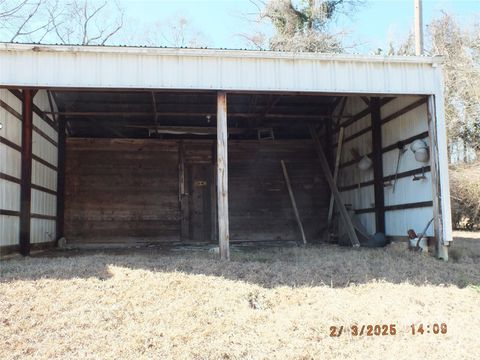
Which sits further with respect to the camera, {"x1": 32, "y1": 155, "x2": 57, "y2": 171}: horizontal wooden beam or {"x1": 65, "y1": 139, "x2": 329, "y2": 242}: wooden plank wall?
{"x1": 65, "y1": 139, "x2": 329, "y2": 242}: wooden plank wall

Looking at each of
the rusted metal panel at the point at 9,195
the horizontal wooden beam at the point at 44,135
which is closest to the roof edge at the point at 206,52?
the rusted metal panel at the point at 9,195

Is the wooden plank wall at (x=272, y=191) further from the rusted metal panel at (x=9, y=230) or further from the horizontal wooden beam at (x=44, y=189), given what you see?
the rusted metal panel at (x=9, y=230)

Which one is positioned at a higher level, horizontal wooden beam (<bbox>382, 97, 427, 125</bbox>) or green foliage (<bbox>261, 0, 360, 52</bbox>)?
green foliage (<bbox>261, 0, 360, 52</bbox>)

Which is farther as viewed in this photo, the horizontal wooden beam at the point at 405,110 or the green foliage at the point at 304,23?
the green foliage at the point at 304,23

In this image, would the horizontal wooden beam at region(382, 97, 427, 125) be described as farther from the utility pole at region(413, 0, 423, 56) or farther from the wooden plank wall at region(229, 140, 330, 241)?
the utility pole at region(413, 0, 423, 56)

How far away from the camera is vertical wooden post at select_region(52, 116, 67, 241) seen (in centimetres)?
1088

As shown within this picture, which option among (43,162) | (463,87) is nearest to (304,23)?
(463,87)

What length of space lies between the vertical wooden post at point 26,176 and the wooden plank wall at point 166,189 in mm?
3213

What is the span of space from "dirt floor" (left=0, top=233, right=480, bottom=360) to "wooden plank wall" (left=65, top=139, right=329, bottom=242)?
5.08m

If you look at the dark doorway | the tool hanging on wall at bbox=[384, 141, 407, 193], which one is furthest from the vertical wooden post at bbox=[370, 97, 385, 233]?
the dark doorway

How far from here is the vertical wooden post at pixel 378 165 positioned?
9469 mm

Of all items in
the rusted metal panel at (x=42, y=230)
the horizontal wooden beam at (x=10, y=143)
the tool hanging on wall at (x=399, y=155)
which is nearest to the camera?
the horizontal wooden beam at (x=10, y=143)

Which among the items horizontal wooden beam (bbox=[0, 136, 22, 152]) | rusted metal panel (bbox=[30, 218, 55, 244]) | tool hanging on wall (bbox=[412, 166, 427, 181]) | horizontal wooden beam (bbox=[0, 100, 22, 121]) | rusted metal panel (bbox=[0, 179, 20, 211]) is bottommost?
rusted metal panel (bbox=[30, 218, 55, 244])

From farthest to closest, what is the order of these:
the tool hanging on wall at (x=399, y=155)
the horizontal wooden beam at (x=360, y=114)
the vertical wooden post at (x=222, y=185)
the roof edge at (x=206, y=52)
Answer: the horizontal wooden beam at (x=360, y=114)
the tool hanging on wall at (x=399, y=155)
the vertical wooden post at (x=222, y=185)
the roof edge at (x=206, y=52)
